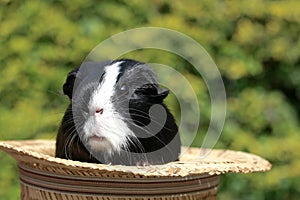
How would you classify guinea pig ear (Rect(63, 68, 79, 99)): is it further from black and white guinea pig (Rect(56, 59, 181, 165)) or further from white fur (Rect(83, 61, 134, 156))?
white fur (Rect(83, 61, 134, 156))

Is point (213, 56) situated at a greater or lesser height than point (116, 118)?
greater

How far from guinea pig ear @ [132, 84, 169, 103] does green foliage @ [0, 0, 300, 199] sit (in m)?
Result: 1.25

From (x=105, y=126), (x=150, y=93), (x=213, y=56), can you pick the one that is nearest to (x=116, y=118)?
(x=105, y=126)

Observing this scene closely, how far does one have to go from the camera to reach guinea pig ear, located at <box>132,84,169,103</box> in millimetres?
2033

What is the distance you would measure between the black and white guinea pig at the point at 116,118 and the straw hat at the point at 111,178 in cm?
12

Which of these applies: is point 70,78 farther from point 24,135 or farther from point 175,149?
point 24,135

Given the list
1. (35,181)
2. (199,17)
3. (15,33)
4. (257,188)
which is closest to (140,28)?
(199,17)

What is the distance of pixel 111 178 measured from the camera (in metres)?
1.83

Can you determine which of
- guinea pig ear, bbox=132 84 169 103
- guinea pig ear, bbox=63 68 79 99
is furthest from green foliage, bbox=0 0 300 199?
guinea pig ear, bbox=132 84 169 103

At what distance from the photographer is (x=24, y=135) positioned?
3.23 meters

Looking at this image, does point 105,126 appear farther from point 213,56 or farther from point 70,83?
point 213,56

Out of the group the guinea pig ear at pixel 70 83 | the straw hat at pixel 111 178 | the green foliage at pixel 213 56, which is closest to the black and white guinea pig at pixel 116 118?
the guinea pig ear at pixel 70 83

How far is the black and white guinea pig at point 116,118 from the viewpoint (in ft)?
6.29

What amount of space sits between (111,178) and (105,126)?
0.16m
